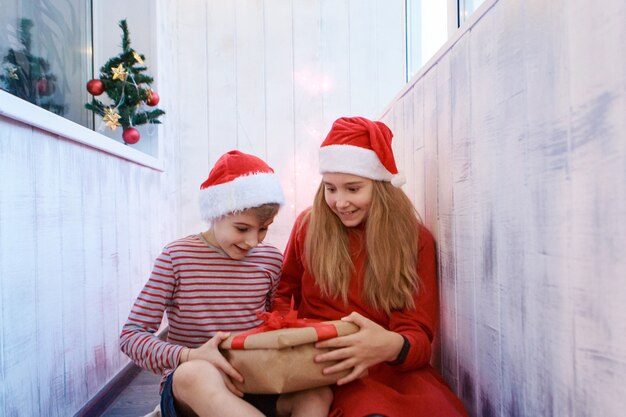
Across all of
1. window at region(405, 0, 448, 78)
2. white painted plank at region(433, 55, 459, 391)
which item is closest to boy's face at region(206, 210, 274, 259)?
white painted plank at region(433, 55, 459, 391)

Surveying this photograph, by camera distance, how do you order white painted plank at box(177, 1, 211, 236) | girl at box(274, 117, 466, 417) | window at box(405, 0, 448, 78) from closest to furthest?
1. girl at box(274, 117, 466, 417)
2. window at box(405, 0, 448, 78)
3. white painted plank at box(177, 1, 211, 236)

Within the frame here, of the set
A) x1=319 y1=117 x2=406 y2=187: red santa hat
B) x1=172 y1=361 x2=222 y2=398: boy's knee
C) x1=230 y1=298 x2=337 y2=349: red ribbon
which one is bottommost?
x1=172 y1=361 x2=222 y2=398: boy's knee

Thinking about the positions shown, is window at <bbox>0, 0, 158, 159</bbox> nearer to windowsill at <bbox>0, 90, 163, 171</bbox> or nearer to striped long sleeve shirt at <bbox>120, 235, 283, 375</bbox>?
windowsill at <bbox>0, 90, 163, 171</bbox>

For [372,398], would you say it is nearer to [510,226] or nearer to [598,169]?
[510,226]

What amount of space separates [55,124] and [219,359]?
2.54ft

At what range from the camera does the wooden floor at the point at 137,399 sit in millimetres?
1439

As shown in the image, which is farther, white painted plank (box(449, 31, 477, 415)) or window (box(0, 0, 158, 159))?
window (box(0, 0, 158, 159))

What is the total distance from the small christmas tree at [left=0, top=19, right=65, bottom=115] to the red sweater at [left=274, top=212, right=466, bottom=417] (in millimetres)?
869

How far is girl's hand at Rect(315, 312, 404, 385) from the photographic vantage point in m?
0.89

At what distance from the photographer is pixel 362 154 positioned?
1216 mm

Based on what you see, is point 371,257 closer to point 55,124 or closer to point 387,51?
point 55,124

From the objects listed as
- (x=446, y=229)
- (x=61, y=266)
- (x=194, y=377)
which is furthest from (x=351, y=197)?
(x=61, y=266)

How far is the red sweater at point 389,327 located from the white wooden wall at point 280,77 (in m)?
1.33

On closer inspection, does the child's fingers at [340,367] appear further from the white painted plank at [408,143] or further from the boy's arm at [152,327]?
the white painted plank at [408,143]
